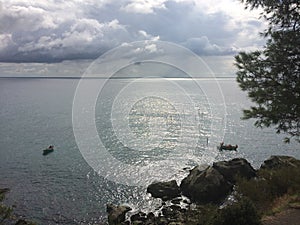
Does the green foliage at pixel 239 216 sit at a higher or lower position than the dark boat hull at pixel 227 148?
higher

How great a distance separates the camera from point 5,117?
340 ft

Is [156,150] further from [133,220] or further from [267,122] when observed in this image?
[267,122]

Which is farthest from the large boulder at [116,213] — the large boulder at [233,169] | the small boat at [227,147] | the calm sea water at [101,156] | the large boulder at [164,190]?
the small boat at [227,147]

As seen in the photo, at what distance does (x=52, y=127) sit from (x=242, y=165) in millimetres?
61031

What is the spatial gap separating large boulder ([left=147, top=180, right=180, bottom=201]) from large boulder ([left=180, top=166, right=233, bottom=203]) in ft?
4.86

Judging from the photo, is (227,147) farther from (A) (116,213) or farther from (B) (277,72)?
(B) (277,72)

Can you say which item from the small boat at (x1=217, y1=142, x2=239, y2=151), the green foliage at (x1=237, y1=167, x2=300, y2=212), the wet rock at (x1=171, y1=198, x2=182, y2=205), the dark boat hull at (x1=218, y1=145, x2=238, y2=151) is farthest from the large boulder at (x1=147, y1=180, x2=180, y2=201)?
the small boat at (x1=217, y1=142, x2=239, y2=151)

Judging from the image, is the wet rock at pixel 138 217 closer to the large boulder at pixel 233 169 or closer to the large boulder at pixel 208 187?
the large boulder at pixel 208 187

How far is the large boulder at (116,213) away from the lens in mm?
29531

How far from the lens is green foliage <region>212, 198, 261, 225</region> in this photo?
10879 mm

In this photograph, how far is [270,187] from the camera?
18469 mm

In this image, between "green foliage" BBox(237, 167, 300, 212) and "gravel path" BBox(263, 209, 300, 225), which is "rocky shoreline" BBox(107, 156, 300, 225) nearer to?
"green foliage" BBox(237, 167, 300, 212)

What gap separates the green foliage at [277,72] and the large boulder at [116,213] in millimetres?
21132

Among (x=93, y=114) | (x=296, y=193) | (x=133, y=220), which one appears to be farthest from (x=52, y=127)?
(x=296, y=193)
